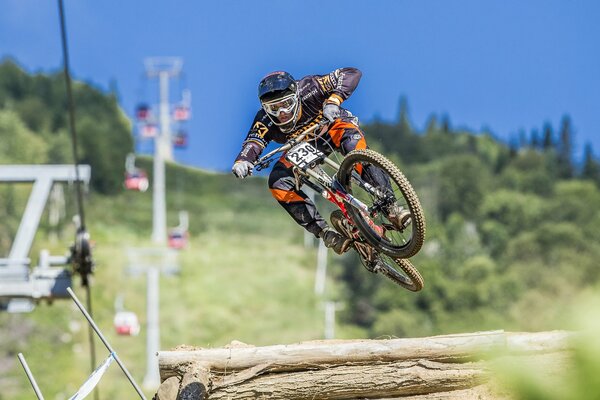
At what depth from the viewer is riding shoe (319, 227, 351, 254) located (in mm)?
13680

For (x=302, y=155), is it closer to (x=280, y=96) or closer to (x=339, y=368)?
(x=280, y=96)

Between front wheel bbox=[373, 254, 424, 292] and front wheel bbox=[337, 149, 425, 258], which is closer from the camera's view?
front wheel bbox=[337, 149, 425, 258]

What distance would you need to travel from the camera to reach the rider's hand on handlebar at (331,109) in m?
13.1

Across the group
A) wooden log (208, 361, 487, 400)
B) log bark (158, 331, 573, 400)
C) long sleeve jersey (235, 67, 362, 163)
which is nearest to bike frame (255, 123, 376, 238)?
long sleeve jersey (235, 67, 362, 163)

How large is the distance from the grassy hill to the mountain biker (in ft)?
189

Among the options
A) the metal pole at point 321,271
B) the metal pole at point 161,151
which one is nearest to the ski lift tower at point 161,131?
the metal pole at point 161,151

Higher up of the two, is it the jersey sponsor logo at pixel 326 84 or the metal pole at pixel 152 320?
the jersey sponsor logo at pixel 326 84

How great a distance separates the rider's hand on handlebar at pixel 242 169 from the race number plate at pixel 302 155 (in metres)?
0.45

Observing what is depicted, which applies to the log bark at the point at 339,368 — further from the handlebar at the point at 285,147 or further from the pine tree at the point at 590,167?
the pine tree at the point at 590,167

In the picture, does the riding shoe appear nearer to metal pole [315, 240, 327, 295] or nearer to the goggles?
the goggles

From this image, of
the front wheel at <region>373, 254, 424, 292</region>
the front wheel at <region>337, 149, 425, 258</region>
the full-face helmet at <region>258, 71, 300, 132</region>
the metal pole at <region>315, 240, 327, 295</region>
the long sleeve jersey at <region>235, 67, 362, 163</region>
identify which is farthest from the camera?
the metal pole at <region>315, 240, 327, 295</region>

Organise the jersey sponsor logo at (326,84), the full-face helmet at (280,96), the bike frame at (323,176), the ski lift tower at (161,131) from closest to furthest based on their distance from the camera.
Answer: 1. the full-face helmet at (280,96)
2. the bike frame at (323,176)
3. the jersey sponsor logo at (326,84)
4. the ski lift tower at (161,131)

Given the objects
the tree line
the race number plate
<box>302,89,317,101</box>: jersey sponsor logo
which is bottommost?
the tree line

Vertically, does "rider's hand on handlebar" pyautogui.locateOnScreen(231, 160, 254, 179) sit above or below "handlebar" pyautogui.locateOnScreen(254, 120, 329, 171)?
below
